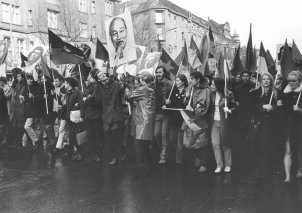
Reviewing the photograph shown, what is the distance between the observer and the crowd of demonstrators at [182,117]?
680cm

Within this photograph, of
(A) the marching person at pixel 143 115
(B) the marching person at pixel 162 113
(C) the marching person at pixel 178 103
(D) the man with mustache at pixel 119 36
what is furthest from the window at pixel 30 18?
(A) the marching person at pixel 143 115

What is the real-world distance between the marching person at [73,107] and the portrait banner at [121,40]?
3.71ft

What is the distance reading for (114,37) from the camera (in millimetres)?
9492

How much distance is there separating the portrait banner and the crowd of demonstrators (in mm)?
→ 989

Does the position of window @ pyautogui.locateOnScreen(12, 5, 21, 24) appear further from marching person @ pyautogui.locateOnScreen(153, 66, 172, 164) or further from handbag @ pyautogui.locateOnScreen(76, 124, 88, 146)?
marching person @ pyautogui.locateOnScreen(153, 66, 172, 164)

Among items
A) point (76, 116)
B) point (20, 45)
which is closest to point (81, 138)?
point (76, 116)

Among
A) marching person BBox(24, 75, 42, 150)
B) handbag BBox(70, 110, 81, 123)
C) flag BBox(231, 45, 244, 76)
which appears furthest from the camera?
marching person BBox(24, 75, 42, 150)

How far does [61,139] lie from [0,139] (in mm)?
3058

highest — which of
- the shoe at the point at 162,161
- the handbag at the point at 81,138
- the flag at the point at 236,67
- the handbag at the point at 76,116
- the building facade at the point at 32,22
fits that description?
the building facade at the point at 32,22

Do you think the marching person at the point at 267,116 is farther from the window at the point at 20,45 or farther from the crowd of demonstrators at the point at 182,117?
the window at the point at 20,45

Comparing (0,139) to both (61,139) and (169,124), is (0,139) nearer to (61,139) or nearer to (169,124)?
(61,139)

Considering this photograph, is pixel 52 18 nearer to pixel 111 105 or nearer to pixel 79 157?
pixel 79 157

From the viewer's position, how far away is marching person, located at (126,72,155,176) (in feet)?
24.3

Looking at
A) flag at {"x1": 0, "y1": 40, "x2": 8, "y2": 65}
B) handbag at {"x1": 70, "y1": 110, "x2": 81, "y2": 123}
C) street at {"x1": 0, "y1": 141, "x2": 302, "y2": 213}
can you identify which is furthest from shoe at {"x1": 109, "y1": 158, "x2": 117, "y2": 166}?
flag at {"x1": 0, "y1": 40, "x2": 8, "y2": 65}
